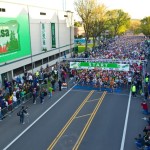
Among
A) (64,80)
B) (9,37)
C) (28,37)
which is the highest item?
(9,37)

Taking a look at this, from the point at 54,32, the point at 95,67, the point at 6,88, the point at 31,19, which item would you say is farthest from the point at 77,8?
the point at 6,88

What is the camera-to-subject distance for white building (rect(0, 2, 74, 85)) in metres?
30.3

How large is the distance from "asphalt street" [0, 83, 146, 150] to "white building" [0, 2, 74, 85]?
8.34 m

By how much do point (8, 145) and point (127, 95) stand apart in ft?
48.3

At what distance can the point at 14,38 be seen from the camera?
105ft

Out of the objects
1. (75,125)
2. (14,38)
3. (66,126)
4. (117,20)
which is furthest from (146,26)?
(66,126)

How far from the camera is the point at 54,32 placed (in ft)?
146

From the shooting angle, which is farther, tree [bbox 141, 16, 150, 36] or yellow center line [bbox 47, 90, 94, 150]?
tree [bbox 141, 16, 150, 36]

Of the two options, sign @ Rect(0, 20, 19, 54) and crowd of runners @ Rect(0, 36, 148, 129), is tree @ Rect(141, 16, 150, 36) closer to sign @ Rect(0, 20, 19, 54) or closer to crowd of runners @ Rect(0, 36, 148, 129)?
crowd of runners @ Rect(0, 36, 148, 129)

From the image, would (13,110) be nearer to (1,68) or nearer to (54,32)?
(1,68)

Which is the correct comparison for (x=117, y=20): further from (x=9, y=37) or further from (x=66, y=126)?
(x=66, y=126)

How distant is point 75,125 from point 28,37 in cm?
1928

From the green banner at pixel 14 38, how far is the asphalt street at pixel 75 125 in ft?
26.5

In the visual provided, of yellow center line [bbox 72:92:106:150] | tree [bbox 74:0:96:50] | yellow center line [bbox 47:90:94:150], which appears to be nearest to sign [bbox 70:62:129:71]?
yellow center line [bbox 47:90:94:150]
